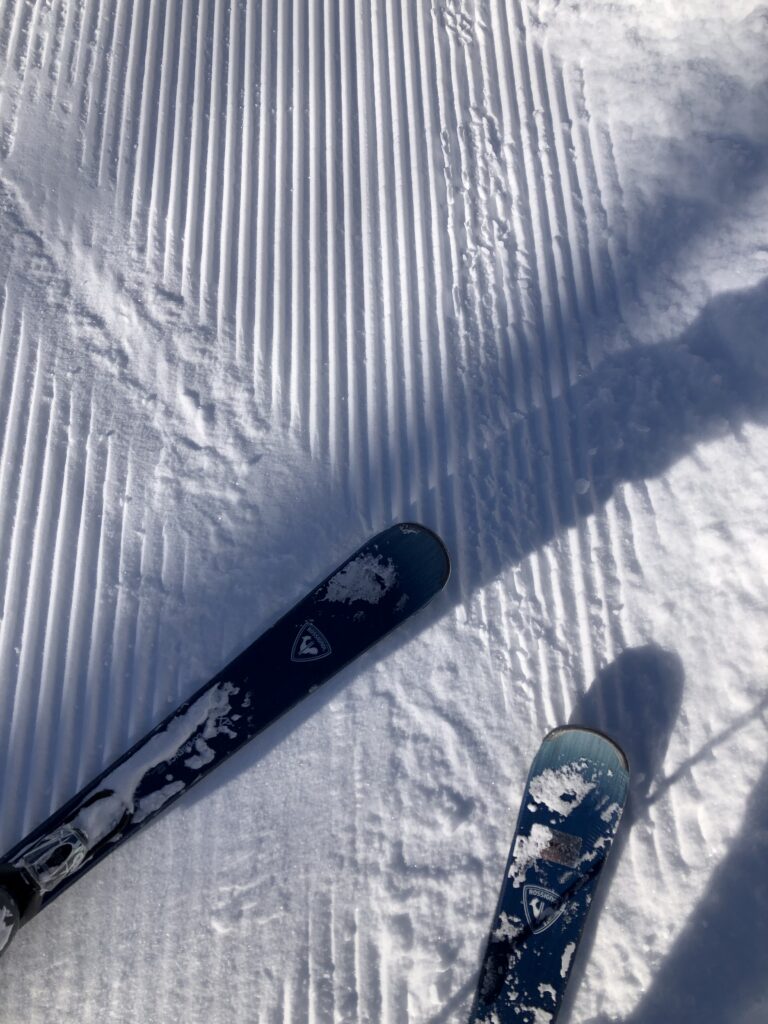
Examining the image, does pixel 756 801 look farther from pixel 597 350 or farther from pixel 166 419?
pixel 166 419

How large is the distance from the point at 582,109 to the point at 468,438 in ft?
4.25

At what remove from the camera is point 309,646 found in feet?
6.56

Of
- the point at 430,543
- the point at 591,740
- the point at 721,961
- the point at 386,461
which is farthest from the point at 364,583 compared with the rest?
the point at 721,961

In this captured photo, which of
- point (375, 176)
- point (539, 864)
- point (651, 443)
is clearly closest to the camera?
point (539, 864)

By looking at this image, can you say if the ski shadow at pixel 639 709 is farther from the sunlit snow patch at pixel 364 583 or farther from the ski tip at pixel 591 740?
the sunlit snow patch at pixel 364 583

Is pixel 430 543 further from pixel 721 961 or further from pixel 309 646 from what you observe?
pixel 721 961

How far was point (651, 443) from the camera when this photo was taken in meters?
2.17

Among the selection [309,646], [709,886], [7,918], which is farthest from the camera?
[309,646]

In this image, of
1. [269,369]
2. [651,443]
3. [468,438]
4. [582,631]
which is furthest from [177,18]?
[582,631]

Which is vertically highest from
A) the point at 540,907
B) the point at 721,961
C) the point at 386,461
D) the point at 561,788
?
the point at 386,461

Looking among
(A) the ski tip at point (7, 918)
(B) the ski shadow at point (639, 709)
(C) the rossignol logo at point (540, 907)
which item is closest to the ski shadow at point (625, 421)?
(B) the ski shadow at point (639, 709)

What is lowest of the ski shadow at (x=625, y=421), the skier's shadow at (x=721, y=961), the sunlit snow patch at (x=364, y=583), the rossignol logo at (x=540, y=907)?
the skier's shadow at (x=721, y=961)

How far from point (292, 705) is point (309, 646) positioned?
0.17 m

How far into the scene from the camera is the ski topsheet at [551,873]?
1790 millimetres
